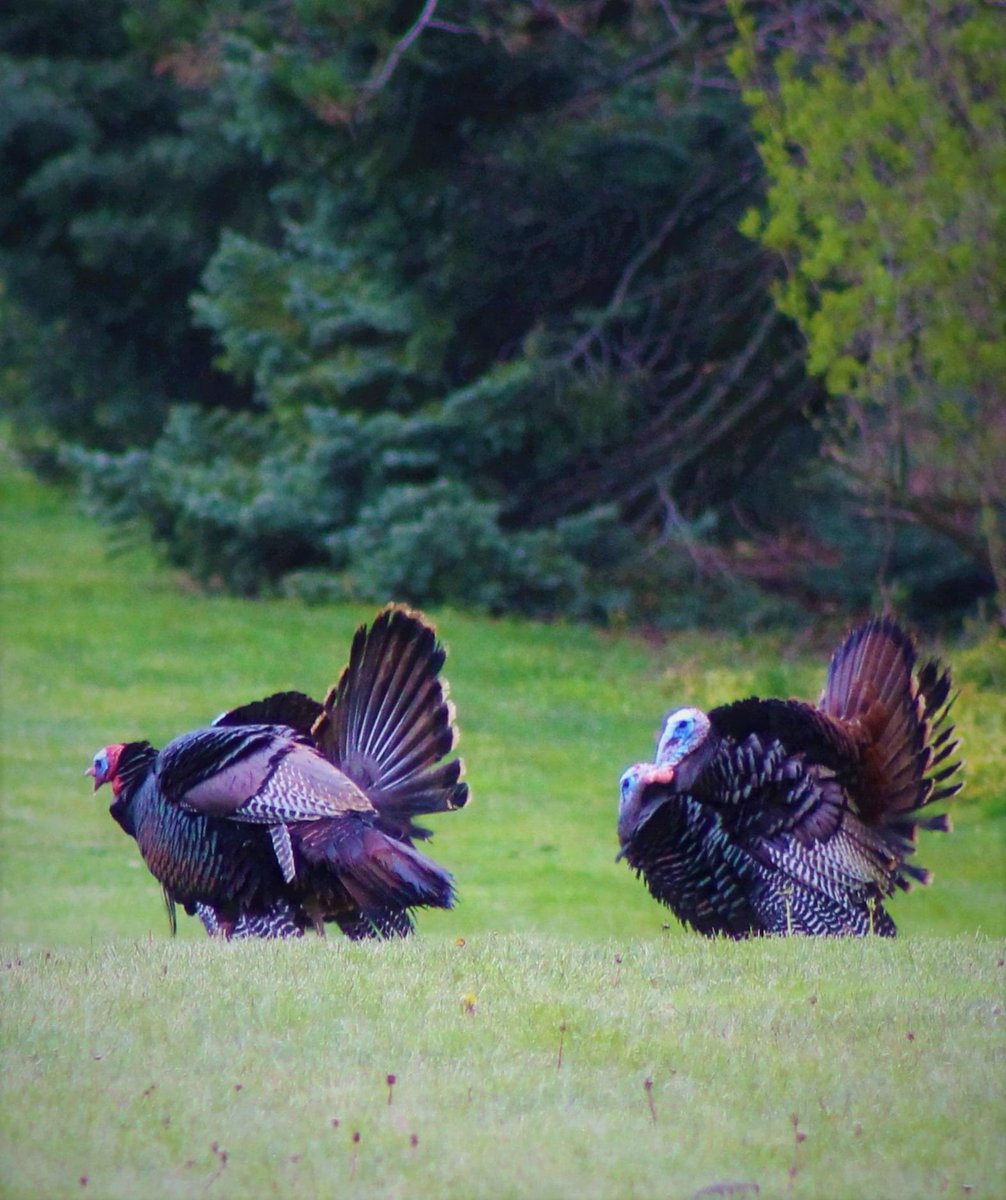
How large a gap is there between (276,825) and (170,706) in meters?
9.80

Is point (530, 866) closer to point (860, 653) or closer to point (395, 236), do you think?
point (860, 653)

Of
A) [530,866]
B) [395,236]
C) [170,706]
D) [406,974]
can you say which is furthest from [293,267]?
[406,974]

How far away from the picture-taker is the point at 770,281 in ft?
64.6

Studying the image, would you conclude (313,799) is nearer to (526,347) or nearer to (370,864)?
(370,864)


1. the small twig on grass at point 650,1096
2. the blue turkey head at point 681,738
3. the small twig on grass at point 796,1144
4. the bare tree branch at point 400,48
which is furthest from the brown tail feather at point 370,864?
the bare tree branch at point 400,48

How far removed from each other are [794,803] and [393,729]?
169cm

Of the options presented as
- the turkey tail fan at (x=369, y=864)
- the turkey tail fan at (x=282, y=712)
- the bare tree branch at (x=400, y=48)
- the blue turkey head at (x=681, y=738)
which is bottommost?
the turkey tail fan at (x=369, y=864)

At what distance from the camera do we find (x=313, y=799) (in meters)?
6.42

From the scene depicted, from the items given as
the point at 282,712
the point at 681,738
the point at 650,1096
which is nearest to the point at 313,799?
the point at 282,712

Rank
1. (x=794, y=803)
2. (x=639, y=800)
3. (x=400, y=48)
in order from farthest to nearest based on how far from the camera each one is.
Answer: (x=400, y=48)
(x=794, y=803)
(x=639, y=800)

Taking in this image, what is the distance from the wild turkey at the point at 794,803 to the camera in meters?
6.48

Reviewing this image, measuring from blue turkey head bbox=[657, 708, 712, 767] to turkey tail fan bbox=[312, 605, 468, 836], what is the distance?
106cm

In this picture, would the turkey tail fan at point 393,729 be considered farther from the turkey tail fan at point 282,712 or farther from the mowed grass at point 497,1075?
the mowed grass at point 497,1075

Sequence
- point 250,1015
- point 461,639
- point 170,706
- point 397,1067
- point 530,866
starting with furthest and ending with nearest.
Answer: point 461,639
point 170,706
point 530,866
point 250,1015
point 397,1067
